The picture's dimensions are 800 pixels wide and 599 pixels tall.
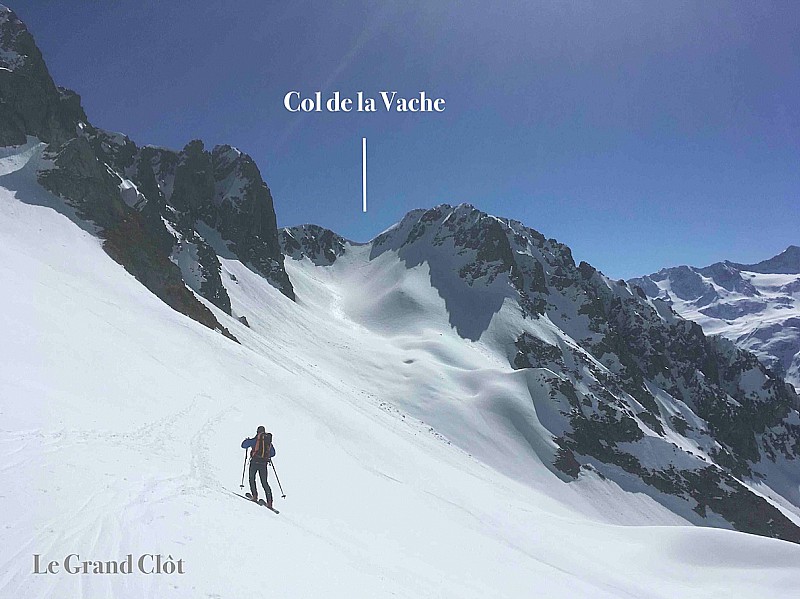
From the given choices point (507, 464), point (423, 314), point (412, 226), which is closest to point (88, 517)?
point (507, 464)

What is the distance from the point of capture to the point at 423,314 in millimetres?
124125

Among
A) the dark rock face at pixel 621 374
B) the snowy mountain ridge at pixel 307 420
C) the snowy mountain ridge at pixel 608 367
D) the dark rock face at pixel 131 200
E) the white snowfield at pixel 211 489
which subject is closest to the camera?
the white snowfield at pixel 211 489

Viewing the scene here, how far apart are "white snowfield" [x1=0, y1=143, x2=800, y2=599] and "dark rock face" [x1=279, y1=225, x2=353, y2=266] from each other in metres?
113

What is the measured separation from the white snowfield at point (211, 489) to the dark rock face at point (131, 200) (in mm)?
2783

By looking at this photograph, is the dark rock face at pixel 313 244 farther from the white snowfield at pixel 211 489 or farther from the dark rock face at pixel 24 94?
the white snowfield at pixel 211 489

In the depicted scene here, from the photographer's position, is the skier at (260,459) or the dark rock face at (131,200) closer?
the skier at (260,459)

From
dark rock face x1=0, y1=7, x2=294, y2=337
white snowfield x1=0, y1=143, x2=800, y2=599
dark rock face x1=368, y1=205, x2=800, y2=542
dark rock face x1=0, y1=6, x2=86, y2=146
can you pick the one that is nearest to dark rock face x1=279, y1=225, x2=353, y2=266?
dark rock face x1=368, y1=205, x2=800, y2=542

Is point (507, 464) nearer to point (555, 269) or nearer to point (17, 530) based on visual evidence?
point (17, 530)

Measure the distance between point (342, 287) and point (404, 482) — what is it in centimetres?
12888

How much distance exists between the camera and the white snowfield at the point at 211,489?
6.55 meters

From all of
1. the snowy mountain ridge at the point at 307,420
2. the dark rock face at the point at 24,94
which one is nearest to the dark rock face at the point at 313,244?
the snowy mountain ridge at the point at 307,420

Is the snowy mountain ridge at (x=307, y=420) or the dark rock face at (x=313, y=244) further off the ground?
the dark rock face at (x=313, y=244)

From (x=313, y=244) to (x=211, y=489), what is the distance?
6433 inches

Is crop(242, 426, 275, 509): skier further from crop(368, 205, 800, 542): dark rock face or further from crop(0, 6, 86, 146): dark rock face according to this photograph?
crop(368, 205, 800, 542): dark rock face
